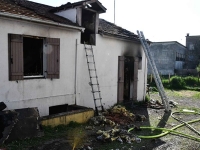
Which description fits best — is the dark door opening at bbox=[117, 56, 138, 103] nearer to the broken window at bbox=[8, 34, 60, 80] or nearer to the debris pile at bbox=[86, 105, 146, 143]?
the debris pile at bbox=[86, 105, 146, 143]

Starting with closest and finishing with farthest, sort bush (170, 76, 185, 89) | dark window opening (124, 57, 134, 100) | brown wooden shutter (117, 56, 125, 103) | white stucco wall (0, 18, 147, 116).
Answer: white stucco wall (0, 18, 147, 116), brown wooden shutter (117, 56, 125, 103), dark window opening (124, 57, 134, 100), bush (170, 76, 185, 89)

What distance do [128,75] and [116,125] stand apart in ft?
16.8

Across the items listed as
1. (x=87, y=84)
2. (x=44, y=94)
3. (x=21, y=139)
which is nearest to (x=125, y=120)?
(x=87, y=84)

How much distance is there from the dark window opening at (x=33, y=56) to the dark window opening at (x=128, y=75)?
5724 millimetres

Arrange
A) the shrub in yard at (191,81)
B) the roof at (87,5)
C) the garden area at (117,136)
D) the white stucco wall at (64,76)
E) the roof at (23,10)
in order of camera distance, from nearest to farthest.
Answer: the garden area at (117,136) < the white stucco wall at (64,76) < the roof at (23,10) < the roof at (87,5) < the shrub in yard at (191,81)

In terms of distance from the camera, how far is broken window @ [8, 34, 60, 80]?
6.63m

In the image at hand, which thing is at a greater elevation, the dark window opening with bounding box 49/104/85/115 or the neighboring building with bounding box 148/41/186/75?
the neighboring building with bounding box 148/41/186/75

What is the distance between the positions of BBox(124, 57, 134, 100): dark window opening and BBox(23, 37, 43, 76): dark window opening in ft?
18.8

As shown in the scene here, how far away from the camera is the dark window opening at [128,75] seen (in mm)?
12180

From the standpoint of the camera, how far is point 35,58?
8.29 metres

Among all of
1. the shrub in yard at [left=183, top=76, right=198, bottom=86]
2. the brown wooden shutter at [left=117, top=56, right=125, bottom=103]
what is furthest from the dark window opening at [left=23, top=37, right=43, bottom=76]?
the shrub in yard at [left=183, top=76, right=198, bottom=86]

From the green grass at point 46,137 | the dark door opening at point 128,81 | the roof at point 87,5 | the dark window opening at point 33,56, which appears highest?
the roof at point 87,5

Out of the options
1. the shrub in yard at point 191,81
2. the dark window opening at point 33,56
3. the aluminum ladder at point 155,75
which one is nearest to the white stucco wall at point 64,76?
the dark window opening at point 33,56

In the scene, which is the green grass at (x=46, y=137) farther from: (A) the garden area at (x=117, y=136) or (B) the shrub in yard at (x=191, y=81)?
(B) the shrub in yard at (x=191, y=81)
